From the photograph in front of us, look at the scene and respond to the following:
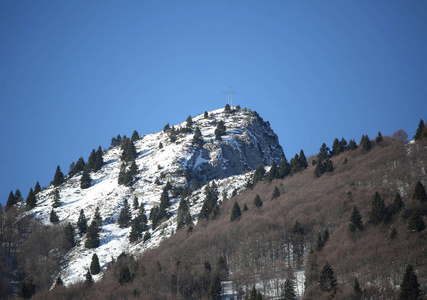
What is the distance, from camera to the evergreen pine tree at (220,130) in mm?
188250

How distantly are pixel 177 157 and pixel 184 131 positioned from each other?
2488 centimetres

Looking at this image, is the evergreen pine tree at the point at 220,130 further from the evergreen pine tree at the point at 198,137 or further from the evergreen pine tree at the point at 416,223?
the evergreen pine tree at the point at 416,223

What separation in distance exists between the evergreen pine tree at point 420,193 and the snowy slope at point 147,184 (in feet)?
191

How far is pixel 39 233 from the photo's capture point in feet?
406

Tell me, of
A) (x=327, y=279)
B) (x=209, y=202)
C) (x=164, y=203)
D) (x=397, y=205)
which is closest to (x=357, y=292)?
(x=327, y=279)

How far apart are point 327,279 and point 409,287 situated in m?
14.5

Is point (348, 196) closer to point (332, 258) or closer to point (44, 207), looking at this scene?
point (332, 258)

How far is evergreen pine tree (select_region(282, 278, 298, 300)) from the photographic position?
257 feet

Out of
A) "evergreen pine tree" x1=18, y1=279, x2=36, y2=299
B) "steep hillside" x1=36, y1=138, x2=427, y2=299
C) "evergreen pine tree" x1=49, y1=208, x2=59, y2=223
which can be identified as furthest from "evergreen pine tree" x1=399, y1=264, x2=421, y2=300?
"evergreen pine tree" x1=49, y1=208, x2=59, y2=223

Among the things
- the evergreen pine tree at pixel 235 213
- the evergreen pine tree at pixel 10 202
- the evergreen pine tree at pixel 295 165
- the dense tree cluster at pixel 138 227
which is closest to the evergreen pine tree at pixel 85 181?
the evergreen pine tree at pixel 10 202

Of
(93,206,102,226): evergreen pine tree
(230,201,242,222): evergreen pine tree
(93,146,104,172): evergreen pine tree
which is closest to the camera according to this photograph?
(230,201,242,222): evergreen pine tree

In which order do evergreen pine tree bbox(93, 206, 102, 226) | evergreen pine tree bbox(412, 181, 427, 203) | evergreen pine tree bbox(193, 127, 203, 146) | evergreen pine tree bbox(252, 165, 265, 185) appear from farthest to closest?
1. evergreen pine tree bbox(193, 127, 203, 146)
2. evergreen pine tree bbox(252, 165, 265, 185)
3. evergreen pine tree bbox(93, 206, 102, 226)
4. evergreen pine tree bbox(412, 181, 427, 203)

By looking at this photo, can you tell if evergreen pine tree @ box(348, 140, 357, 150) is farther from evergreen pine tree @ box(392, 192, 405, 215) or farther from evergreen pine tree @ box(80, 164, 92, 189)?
evergreen pine tree @ box(80, 164, 92, 189)

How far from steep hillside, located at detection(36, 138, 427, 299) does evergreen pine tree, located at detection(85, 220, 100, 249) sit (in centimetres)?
1815
